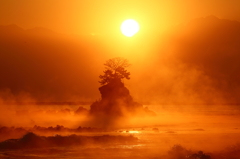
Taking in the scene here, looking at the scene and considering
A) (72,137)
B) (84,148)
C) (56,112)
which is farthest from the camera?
(56,112)

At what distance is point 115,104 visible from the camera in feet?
186

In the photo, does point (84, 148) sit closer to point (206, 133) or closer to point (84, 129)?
point (84, 129)

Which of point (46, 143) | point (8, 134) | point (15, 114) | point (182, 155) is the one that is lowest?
point (182, 155)

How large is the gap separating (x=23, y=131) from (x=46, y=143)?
845 centimetres

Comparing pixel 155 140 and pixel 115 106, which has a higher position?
pixel 115 106

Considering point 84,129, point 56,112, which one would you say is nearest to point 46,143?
point 84,129

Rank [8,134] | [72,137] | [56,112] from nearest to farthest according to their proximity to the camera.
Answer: [72,137] → [8,134] → [56,112]

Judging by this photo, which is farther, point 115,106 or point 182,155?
point 115,106

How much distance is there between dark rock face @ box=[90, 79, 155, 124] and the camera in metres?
56.7

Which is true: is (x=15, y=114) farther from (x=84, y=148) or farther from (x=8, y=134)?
(x=84, y=148)

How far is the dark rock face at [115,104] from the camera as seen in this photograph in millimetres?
56656

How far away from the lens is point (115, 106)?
56.8 m

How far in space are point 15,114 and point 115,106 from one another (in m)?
12.5

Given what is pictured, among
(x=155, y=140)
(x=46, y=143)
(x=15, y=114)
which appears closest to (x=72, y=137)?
(x=46, y=143)
